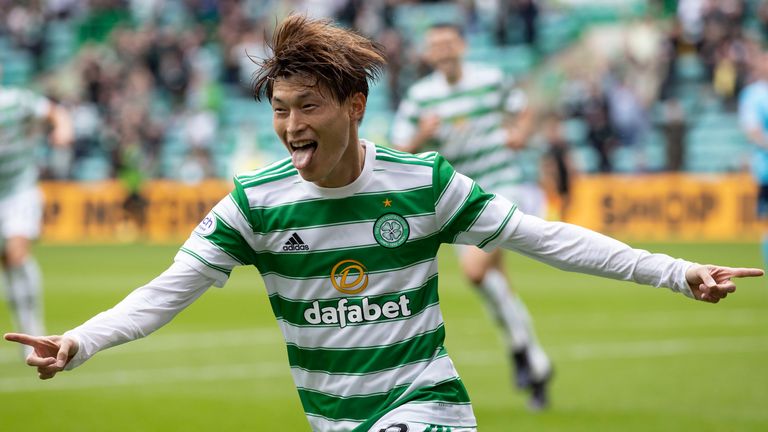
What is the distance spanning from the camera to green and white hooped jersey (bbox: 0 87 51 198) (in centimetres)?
1128

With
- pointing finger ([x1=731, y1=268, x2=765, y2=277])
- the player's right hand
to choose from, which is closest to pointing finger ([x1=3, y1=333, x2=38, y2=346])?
the player's right hand

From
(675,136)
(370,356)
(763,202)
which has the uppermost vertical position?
(370,356)

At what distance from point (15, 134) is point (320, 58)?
742 centimetres

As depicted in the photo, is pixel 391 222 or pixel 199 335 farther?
pixel 199 335

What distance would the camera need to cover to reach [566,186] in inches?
987

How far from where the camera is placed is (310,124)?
4.58 metres

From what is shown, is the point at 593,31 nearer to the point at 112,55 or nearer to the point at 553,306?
the point at 112,55

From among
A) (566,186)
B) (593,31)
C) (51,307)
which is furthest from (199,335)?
(593,31)

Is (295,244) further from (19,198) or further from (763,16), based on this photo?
(763,16)

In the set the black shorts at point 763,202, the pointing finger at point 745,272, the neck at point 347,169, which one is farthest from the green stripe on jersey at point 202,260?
the black shorts at point 763,202

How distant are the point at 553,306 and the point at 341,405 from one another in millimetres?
11017

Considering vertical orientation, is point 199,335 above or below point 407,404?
below

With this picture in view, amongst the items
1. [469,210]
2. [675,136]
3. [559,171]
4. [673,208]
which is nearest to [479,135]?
[469,210]

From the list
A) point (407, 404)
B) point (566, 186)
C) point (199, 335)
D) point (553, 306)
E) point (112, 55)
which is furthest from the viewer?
Result: point (112, 55)
